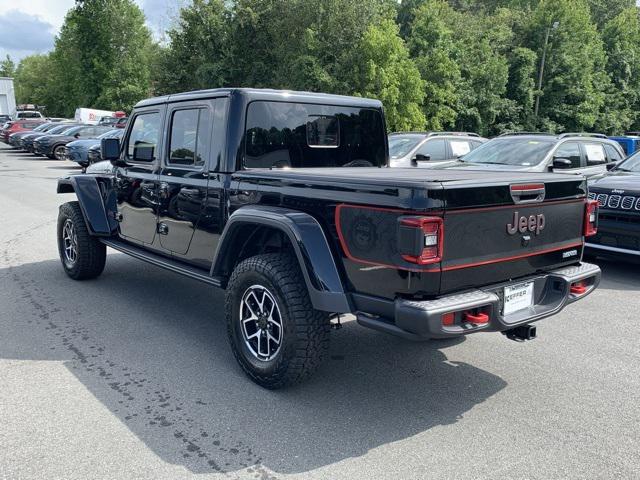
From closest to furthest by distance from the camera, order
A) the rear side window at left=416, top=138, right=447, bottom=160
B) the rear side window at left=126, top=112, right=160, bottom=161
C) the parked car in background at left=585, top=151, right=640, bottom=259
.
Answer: the rear side window at left=126, top=112, right=160, bottom=161 < the parked car in background at left=585, top=151, right=640, bottom=259 < the rear side window at left=416, top=138, right=447, bottom=160

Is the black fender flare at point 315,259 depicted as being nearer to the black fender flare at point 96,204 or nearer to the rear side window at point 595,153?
the black fender flare at point 96,204

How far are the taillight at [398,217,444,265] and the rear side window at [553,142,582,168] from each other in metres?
7.25

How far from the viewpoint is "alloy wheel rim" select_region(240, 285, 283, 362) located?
12.0 ft

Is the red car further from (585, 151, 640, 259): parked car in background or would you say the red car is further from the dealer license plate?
the dealer license plate

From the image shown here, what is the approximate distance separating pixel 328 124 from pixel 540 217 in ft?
6.43

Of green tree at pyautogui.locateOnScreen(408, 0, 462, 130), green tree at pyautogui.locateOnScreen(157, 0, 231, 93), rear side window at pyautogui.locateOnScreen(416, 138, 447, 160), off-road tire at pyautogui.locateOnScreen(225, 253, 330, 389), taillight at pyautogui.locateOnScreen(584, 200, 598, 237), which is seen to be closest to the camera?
off-road tire at pyautogui.locateOnScreen(225, 253, 330, 389)

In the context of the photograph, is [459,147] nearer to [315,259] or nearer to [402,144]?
[402,144]

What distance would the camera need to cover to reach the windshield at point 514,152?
9062mm

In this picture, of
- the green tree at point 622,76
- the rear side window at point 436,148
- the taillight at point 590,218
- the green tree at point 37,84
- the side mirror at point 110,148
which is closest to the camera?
the taillight at point 590,218

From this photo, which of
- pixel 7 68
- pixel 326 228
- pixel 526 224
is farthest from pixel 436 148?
pixel 7 68

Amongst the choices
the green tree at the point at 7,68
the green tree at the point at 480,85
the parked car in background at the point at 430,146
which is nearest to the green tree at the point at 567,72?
the green tree at the point at 480,85

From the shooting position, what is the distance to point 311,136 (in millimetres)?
4621

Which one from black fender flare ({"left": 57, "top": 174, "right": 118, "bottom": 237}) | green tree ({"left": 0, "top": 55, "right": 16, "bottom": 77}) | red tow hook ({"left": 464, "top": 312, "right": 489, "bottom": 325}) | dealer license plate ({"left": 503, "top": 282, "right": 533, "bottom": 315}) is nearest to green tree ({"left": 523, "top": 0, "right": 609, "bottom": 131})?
black fender flare ({"left": 57, "top": 174, "right": 118, "bottom": 237})

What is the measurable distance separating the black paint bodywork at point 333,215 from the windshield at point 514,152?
4.88 m
